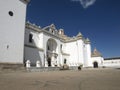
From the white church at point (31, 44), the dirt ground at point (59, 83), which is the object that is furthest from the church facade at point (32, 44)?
the dirt ground at point (59, 83)

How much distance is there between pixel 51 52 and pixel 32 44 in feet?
20.6

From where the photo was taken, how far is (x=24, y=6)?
20.5m

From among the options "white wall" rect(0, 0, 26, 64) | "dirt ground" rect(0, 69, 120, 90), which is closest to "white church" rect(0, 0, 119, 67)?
"white wall" rect(0, 0, 26, 64)

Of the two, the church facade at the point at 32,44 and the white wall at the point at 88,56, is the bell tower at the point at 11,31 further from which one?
the white wall at the point at 88,56

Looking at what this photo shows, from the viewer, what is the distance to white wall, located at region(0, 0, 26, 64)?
16.5 metres

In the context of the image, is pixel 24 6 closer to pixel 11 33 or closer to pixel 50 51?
pixel 11 33

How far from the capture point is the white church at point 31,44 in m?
17.0

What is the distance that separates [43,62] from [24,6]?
12.7 metres

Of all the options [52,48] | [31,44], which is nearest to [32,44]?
[31,44]

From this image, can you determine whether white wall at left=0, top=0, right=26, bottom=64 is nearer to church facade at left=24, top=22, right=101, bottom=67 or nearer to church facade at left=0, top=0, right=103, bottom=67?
church facade at left=0, top=0, right=103, bottom=67

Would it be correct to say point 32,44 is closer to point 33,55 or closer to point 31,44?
point 31,44

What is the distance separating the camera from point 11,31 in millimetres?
17688

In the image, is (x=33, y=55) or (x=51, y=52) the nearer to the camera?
(x=33, y=55)

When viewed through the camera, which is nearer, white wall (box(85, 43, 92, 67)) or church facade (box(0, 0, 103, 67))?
church facade (box(0, 0, 103, 67))
